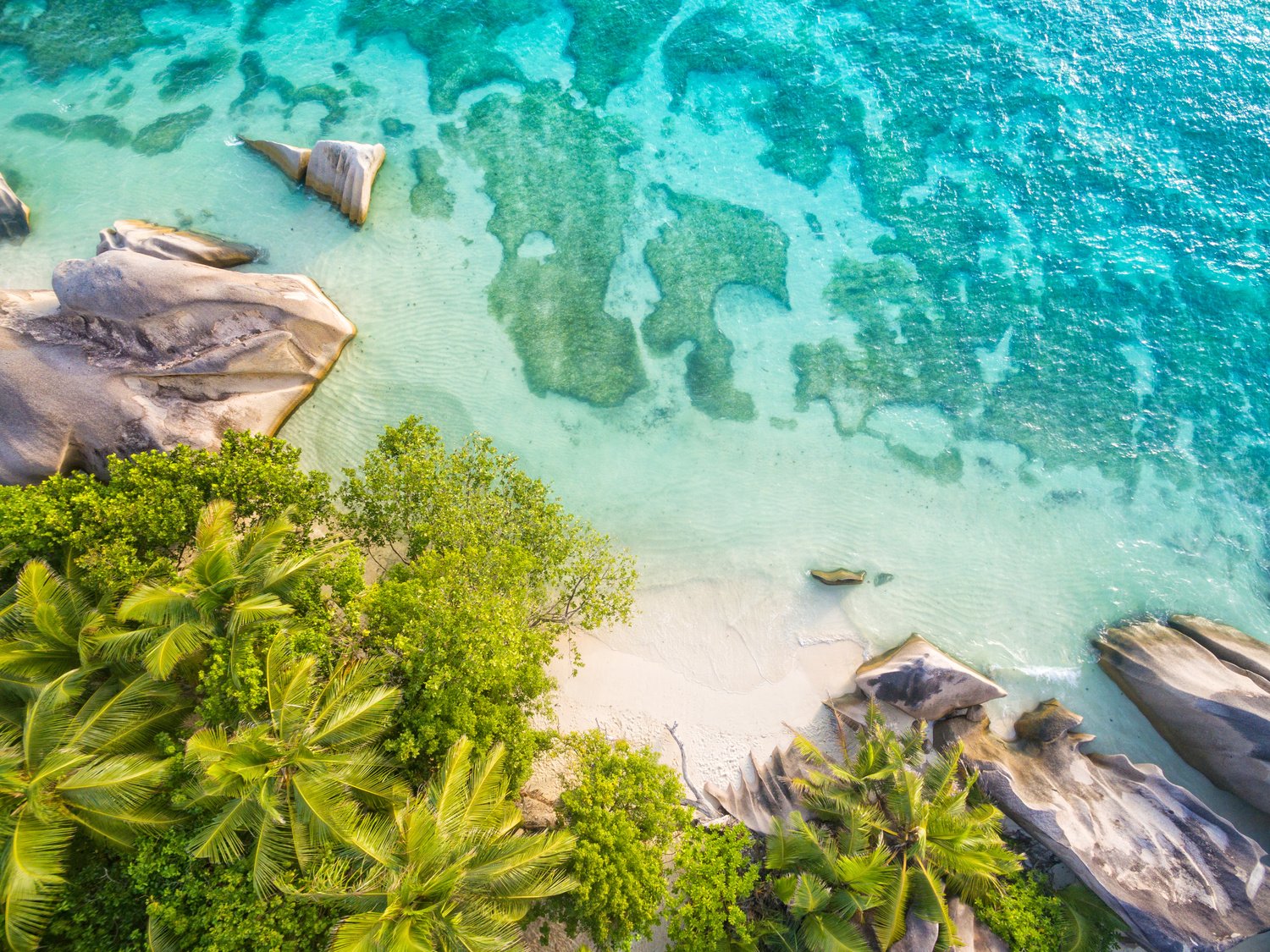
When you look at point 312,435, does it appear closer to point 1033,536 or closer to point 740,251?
point 740,251

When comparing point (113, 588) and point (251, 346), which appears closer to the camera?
point (113, 588)

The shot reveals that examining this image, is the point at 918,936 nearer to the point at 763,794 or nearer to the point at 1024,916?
the point at 1024,916

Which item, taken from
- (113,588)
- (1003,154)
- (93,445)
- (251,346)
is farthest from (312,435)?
(1003,154)

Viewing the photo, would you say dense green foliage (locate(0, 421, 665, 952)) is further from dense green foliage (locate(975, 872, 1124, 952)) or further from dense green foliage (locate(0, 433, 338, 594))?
dense green foliage (locate(975, 872, 1124, 952))

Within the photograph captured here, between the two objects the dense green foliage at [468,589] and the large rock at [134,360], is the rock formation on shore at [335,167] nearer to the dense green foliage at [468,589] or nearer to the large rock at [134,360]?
the large rock at [134,360]

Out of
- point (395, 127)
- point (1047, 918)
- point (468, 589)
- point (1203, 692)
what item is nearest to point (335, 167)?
point (395, 127)

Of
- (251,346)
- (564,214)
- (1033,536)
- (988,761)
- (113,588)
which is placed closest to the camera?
(113,588)

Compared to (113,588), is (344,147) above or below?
above
